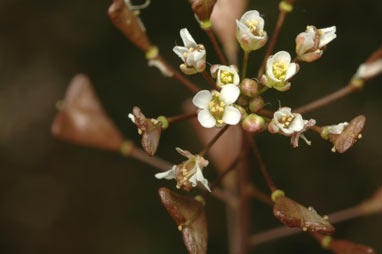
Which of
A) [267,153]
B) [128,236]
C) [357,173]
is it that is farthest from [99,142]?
[357,173]

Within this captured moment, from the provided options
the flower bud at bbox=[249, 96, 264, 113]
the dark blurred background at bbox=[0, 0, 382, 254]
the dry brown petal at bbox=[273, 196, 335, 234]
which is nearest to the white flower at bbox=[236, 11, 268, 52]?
the flower bud at bbox=[249, 96, 264, 113]

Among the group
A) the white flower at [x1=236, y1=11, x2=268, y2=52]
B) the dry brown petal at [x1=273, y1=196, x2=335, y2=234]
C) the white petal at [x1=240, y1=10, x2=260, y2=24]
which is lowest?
the dry brown petal at [x1=273, y1=196, x2=335, y2=234]

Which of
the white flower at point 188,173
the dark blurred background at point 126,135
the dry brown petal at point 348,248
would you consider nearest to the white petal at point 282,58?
the white flower at point 188,173

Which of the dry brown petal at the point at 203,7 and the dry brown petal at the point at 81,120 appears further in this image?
the dry brown petal at the point at 81,120

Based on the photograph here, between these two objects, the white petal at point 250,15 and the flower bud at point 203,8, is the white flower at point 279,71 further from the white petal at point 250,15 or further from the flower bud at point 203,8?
the flower bud at point 203,8

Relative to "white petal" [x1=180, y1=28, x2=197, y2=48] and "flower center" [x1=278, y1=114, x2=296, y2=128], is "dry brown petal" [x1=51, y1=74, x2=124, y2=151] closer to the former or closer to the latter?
"white petal" [x1=180, y1=28, x2=197, y2=48]

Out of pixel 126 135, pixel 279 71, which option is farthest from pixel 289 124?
pixel 126 135
